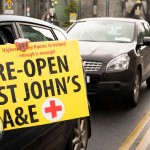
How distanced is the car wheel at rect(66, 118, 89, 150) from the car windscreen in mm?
4042

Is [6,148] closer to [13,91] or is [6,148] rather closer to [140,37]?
[13,91]

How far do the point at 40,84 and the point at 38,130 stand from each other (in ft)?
1.54

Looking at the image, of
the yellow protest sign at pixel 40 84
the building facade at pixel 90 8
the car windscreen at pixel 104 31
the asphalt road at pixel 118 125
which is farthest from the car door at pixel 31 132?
the building facade at pixel 90 8

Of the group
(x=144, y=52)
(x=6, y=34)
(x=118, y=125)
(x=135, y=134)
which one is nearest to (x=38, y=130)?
(x=6, y=34)

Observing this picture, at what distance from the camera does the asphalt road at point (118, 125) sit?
221 inches

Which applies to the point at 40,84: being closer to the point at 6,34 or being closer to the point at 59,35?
the point at 6,34

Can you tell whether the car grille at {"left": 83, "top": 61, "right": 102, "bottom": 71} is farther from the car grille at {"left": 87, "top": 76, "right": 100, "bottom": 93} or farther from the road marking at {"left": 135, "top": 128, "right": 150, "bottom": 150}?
the road marking at {"left": 135, "top": 128, "right": 150, "bottom": 150}

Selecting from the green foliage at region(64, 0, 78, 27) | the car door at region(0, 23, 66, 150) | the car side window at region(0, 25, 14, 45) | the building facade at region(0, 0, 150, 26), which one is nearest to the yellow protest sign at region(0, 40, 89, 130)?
the car door at region(0, 23, 66, 150)

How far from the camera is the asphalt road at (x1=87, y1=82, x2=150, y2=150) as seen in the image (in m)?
5.61

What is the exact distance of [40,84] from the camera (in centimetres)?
305

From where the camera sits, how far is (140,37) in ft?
29.0

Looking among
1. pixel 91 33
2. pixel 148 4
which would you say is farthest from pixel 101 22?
pixel 148 4

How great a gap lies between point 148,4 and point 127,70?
71362mm

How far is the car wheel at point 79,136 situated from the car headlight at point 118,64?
2.57 m
